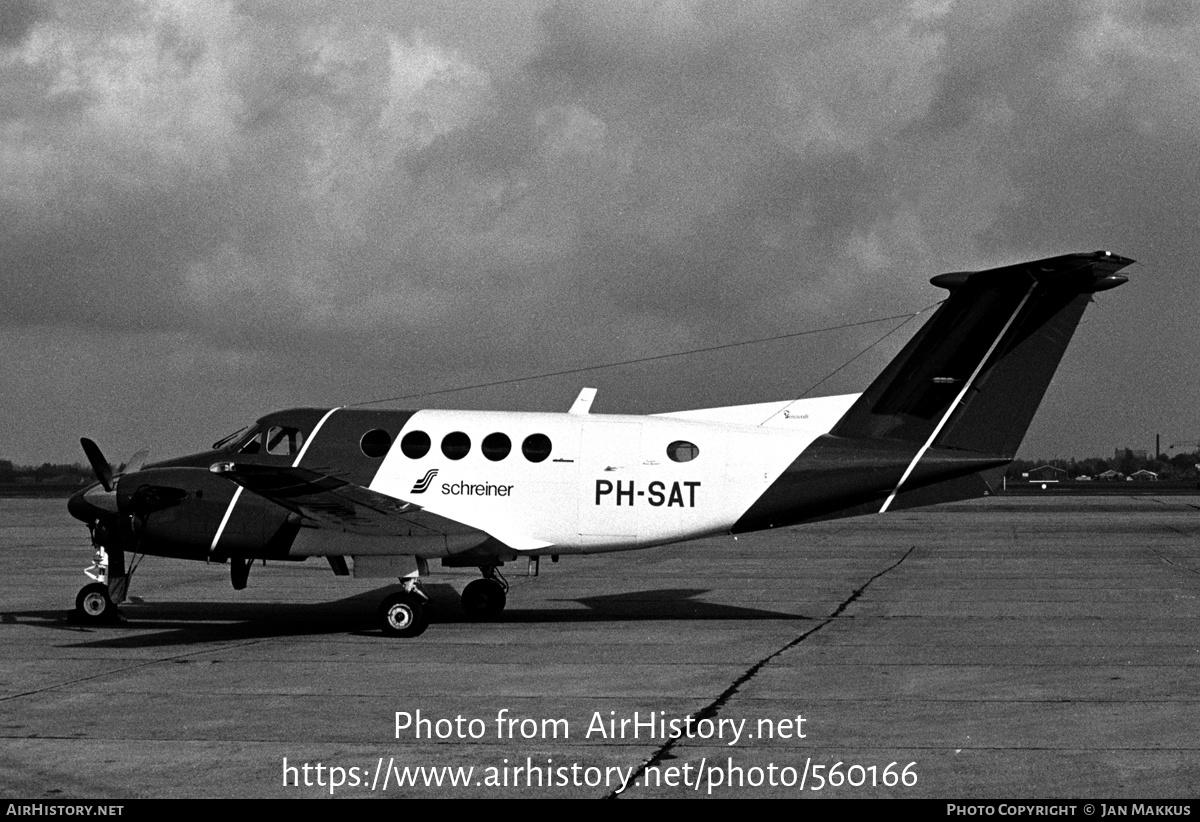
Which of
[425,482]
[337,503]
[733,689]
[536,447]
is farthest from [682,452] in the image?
[733,689]

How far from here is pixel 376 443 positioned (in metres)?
18.2

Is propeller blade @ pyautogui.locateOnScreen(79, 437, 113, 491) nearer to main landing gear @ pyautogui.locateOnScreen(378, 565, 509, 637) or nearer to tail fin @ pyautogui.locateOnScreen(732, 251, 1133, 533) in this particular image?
main landing gear @ pyautogui.locateOnScreen(378, 565, 509, 637)

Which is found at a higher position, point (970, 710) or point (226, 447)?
point (226, 447)

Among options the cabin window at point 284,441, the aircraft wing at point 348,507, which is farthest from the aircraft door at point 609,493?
the cabin window at point 284,441

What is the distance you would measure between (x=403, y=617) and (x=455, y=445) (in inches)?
104

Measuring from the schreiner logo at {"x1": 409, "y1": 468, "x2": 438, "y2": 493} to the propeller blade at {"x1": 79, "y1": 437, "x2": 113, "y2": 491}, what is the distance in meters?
4.25

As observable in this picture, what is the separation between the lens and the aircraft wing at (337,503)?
51.3 feet

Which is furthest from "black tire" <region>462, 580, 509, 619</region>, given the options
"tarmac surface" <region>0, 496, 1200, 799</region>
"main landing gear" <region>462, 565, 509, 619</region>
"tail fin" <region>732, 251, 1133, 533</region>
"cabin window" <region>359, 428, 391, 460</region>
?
"tail fin" <region>732, 251, 1133, 533</region>

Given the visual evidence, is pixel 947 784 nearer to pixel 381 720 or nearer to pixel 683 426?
pixel 381 720

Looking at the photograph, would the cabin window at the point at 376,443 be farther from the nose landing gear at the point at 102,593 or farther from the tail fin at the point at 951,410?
the tail fin at the point at 951,410

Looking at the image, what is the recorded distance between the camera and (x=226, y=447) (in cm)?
1848

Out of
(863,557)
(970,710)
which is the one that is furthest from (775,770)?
(863,557)

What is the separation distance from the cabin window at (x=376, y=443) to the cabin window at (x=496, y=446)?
0.84 meters
